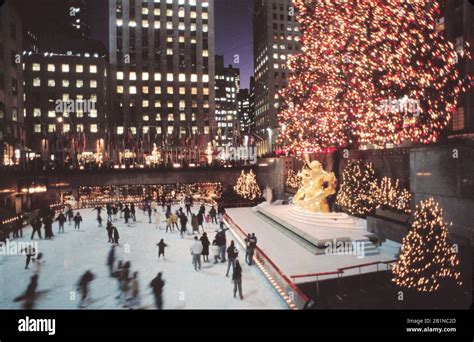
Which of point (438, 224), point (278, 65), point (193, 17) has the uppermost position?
point (193, 17)

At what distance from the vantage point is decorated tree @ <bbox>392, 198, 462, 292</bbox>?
419 inches

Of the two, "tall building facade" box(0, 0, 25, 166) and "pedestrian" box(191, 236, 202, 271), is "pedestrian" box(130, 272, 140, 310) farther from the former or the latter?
"tall building facade" box(0, 0, 25, 166)

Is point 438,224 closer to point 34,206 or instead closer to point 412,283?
point 412,283

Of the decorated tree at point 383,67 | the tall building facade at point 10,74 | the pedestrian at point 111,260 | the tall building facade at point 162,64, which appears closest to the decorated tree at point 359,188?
the decorated tree at point 383,67

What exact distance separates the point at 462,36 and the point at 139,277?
26.4 meters

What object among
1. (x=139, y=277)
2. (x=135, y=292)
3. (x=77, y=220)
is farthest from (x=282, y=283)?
(x=77, y=220)

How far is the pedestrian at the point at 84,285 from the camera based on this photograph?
11.7 metres

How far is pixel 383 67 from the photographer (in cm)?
1798

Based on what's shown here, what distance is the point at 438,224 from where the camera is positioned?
1069 centimetres

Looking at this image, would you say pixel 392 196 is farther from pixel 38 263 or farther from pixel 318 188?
pixel 38 263
